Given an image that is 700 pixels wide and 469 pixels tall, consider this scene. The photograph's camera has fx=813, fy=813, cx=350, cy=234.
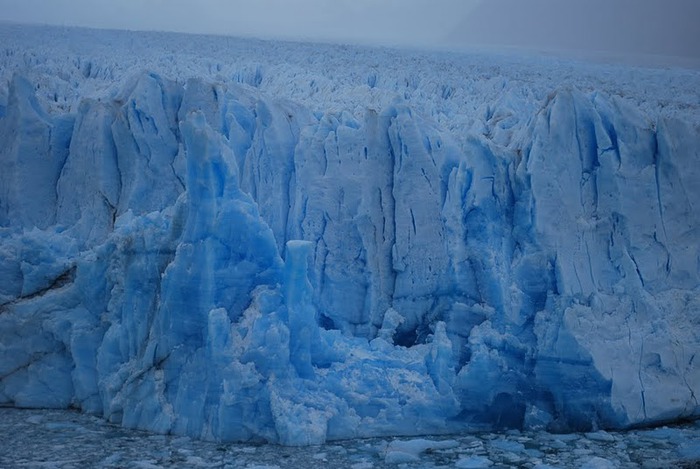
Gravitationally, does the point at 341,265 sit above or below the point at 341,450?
above

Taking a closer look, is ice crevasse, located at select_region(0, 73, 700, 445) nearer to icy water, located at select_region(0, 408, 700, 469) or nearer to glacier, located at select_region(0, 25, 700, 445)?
glacier, located at select_region(0, 25, 700, 445)

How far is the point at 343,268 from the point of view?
7027mm

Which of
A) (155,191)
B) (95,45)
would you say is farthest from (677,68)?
(95,45)

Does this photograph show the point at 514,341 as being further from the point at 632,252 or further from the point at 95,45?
the point at 95,45

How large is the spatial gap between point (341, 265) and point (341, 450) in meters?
1.79

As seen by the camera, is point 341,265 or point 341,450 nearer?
point 341,450

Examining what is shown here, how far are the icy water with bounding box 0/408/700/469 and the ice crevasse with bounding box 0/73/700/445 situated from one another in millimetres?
170

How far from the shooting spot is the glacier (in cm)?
610

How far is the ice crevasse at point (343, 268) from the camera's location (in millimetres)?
6098

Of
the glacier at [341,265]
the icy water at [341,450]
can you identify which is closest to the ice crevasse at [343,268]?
the glacier at [341,265]

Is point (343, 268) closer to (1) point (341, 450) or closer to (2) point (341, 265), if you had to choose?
(2) point (341, 265)

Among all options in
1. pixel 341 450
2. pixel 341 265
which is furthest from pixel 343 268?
pixel 341 450

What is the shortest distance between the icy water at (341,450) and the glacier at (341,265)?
0.16 meters

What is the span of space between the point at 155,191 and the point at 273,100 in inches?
54.9
